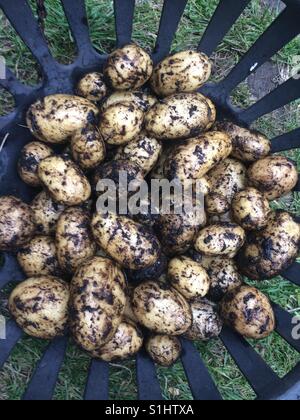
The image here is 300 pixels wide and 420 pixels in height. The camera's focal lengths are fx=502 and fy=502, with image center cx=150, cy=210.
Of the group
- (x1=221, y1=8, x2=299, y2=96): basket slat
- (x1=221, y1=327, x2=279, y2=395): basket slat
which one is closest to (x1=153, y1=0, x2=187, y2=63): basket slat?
(x1=221, y1=8, x2=299, y2=96): basket slat

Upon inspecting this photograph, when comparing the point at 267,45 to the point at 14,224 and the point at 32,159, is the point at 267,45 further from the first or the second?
the point at 14,224

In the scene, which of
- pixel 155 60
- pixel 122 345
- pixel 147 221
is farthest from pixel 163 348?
pixel 155 60

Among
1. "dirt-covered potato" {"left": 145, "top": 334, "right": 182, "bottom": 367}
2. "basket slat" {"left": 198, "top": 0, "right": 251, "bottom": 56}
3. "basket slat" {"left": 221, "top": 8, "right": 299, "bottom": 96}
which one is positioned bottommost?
"dirt-covered potato" {"left": 145, "top": 334, "right": 182, "bottom": 367}

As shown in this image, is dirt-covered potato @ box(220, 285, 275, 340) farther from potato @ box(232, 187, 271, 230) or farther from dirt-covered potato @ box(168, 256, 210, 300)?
potato @ box(232, 187, 271, 230)

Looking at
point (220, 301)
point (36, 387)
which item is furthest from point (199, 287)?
point (36, 387)

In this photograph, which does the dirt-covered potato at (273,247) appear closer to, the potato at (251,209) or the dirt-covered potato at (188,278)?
the potato at (251,209)

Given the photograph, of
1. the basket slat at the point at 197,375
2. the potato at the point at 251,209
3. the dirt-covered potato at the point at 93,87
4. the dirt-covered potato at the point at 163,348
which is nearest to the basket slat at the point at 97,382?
the dirt-covered potato at the point at 163,348
